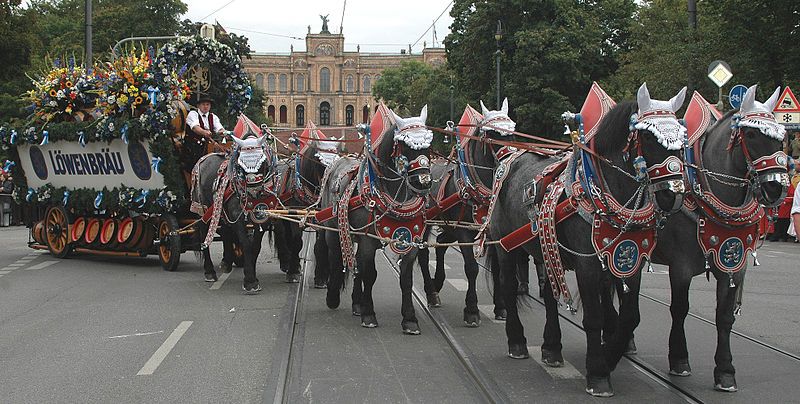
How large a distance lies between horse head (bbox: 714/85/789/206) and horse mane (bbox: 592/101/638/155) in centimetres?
84

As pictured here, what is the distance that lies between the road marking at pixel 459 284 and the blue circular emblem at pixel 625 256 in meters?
6.23

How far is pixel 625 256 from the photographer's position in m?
6.66

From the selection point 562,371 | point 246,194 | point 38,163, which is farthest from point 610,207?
point 38,163

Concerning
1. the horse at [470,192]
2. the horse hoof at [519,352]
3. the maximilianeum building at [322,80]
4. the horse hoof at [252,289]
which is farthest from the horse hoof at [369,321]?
the maximilianeum building at [322,80]

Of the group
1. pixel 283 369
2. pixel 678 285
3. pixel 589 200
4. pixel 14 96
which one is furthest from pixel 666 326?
pixel 14 96

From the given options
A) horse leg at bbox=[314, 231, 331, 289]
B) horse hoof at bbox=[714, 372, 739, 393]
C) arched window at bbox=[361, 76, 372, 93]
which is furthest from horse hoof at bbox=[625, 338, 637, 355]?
arched window at bbox=[361, 76, 372, 93]

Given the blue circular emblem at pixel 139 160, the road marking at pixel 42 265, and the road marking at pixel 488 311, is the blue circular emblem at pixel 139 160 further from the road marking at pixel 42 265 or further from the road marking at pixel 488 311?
the road marking at pixel 488 311

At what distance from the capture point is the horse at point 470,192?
32.3 ft

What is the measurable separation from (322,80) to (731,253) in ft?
466

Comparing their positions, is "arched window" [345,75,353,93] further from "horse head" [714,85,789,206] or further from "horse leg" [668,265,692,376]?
"horse head" [714,85,789,206]

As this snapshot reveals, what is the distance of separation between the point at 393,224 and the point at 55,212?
34.8 ft

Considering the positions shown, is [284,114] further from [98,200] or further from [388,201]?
[388,201]

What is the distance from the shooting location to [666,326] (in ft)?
31.9

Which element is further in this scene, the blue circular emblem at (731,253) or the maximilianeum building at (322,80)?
the maximilianeum building at (322,80)
